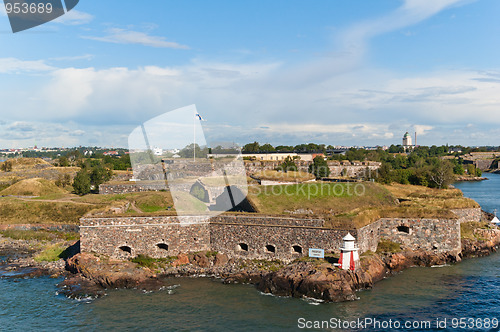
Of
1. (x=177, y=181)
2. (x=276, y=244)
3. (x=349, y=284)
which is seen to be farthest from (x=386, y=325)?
(x=177, y=181)

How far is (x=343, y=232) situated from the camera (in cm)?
2323

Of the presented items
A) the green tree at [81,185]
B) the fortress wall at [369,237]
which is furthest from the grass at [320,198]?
the green tree at [81,185]

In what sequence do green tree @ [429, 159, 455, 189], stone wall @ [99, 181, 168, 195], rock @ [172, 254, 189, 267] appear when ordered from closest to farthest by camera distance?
rock @ [172, 254, 189, 267] → stone wall @ [99, 181, 168, 195] → green tree @ [429, 159, 455, 189]

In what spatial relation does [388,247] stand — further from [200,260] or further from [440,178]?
[440,178]

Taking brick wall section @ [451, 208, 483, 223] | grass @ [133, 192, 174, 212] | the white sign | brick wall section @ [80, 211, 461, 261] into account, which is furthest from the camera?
grass @ [133, 192, 174, 212]

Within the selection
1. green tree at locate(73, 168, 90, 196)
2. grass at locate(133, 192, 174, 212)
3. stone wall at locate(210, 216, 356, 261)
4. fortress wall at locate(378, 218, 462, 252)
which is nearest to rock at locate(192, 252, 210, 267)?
stone wall at locate(210, 216, 356, 261)

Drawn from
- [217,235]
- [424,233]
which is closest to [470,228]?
[424,233]

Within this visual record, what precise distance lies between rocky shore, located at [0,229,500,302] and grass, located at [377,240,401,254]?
1.41 ft

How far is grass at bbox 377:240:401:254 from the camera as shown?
26328 millimetres

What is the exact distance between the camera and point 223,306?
19.7 meters

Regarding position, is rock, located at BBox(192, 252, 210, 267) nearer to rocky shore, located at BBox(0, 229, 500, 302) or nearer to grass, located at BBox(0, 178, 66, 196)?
rocky shore, located at BBox(0, 229, 500, 302)

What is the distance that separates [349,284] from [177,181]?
26667mm

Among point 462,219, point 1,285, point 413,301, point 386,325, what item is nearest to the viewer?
point 386,325

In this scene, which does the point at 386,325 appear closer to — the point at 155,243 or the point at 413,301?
the point at 413,301
